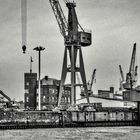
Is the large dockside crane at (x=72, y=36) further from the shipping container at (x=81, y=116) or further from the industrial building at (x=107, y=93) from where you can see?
the industrial building at (x=107, y=93)

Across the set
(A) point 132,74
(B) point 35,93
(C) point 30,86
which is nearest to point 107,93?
(A) point 132,74

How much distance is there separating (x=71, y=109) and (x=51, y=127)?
27.4ft

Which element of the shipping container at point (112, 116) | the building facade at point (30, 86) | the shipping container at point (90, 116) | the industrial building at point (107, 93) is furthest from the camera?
the industrial building at point (107, 93)

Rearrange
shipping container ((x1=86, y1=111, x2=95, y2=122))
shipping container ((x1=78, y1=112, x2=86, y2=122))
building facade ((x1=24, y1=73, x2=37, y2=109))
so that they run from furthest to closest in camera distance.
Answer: building facade ((x1=24, y1=73, x2=37, y2=109))
shipping container ((x1=86, y1=111, x2=95, y2=122))
shipping container ((x1=78, y1=112, x2=86, y2=122))

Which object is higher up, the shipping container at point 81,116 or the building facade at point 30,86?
the building facade at point 30,86

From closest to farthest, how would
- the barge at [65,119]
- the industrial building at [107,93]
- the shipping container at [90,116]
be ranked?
the barge at [65,119]
the shipping container at [90,116]
the industrial building at [107,93]

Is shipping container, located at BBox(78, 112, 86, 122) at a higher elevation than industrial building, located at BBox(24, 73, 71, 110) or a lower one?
lower

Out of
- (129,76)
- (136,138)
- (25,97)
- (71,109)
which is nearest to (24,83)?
(25,97)

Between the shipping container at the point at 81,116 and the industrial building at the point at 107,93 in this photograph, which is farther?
→ the industrial building at the point at 107,93

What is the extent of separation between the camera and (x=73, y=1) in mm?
82000

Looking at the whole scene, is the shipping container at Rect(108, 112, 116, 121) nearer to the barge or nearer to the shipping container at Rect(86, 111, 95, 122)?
the barge

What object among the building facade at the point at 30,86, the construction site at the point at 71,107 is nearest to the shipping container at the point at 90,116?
the construction site at the point at 71,107

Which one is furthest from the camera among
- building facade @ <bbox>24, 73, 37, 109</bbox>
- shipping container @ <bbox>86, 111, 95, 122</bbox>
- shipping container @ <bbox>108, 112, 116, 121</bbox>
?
building facade @ <bbox>24, 73, 37, 109</bbox>

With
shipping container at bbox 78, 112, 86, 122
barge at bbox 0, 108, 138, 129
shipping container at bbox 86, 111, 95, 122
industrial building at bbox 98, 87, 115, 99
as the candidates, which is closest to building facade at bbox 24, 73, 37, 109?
industrial building at bbox 98, 87, 115, 99
